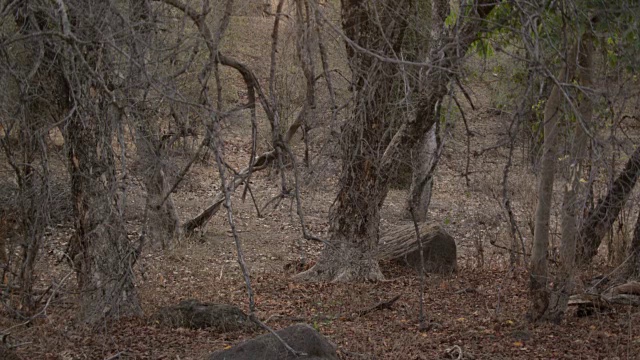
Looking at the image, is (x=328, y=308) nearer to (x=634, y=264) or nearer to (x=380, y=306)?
(x=380, y=306)

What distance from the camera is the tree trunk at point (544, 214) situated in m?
6.35

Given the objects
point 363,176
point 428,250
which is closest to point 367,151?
point 363,176

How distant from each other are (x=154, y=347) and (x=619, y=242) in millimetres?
6031

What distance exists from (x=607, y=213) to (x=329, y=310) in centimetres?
325

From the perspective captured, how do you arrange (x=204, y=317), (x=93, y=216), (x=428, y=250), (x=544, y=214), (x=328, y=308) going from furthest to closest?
(x=428, y=250), (x=328, y=308), (x=204, y=317), (x=93, y=216), (x=544, y=214)

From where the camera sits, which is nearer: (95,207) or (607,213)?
(95,207)

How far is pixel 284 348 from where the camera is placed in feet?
17.3

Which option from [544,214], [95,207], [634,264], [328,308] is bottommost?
[328,308]

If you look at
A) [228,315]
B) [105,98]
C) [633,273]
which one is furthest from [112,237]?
[633,273]

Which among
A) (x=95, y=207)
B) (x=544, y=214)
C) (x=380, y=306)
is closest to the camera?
(x=95, y=207)

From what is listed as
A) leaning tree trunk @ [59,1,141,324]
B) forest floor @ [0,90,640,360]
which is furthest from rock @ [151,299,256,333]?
leaning tree trunk @ [59,1,141,324]

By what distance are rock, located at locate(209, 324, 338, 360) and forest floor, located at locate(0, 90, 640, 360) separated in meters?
0.75

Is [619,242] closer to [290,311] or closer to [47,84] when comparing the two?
[290,311]

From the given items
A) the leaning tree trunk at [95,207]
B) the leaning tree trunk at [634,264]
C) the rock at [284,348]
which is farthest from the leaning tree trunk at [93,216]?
the leaning tree trunk at [634,264]
